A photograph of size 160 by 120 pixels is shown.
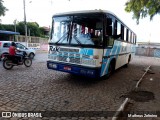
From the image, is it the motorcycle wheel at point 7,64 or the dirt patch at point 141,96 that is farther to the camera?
the motorcycle wheel at point 7,64

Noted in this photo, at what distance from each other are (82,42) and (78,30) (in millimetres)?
587

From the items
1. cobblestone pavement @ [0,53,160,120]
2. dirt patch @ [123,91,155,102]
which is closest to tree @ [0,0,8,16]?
cobblestone pavement @ [0,53,160,120]

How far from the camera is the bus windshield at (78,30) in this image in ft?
22.0

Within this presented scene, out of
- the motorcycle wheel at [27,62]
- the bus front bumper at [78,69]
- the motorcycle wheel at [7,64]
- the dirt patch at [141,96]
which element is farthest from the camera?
the motorcycle wheel at [27,62]

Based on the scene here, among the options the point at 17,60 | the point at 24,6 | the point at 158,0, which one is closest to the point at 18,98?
the point at 17,60

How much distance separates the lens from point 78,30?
7.05 meters

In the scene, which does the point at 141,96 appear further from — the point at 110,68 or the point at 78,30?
the point at 78,30

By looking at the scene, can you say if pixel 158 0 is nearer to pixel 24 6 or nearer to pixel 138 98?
pixel 138 98

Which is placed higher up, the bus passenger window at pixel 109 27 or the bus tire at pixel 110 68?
the bus passenger window at pixel 109 27

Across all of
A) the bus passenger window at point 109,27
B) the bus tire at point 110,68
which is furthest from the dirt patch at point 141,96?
the bus passenger window at point 109,27

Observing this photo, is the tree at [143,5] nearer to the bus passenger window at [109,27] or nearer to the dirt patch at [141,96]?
the bus passenger window at [109,27]

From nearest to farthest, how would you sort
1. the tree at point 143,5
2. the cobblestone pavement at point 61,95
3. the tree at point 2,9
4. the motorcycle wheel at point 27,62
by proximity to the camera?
1. the cobblestone pavement at point 61,95
2. the motorcycle wheel at point 27,62
3. the tree at point 143,5
4. the tree at point 2,9

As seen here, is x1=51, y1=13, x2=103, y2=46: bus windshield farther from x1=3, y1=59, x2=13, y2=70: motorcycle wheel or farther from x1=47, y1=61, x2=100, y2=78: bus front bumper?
x1=3, y1=59, x2=13, y2=70: motorcycle wheel

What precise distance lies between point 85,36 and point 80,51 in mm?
636
